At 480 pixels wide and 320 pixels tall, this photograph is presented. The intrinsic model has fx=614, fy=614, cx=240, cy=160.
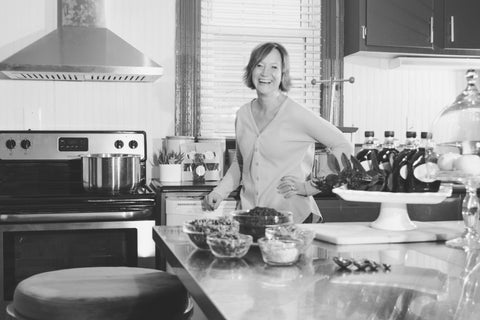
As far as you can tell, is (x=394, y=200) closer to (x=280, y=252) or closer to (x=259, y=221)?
(x=259, y=221)

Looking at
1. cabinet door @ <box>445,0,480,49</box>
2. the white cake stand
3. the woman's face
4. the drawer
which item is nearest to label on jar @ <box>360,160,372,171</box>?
the white cake stand

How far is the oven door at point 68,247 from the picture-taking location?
327cm

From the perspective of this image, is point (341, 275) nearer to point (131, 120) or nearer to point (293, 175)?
point (293, 175)

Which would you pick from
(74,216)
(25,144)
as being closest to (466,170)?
(74,216)

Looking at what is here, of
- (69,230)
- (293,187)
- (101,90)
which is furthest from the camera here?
(101,90)

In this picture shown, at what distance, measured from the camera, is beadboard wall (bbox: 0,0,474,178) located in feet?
13.1

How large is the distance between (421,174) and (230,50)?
2.66 m

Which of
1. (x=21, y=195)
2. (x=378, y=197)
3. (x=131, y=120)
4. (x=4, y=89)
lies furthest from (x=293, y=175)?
(x=4, y=89)

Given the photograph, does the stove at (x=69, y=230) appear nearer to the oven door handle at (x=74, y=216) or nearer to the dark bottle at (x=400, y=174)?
the oven door handle at (x=74, y=216)

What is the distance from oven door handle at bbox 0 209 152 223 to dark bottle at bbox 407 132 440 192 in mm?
1875

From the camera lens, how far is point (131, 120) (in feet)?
13.7

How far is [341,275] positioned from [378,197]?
0.55 meters

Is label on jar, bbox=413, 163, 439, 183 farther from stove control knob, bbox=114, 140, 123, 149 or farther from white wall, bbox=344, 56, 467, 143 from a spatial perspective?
white wall, bbox=344, 56, 467, 143

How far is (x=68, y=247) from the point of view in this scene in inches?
131
